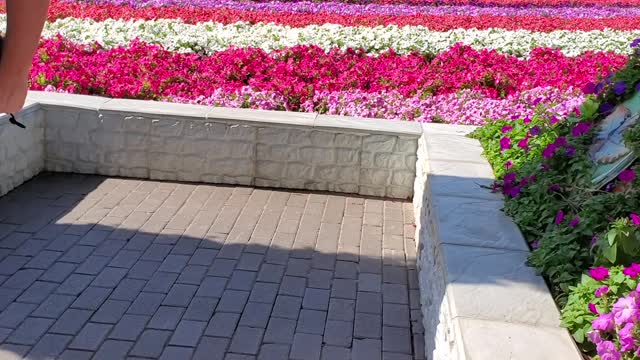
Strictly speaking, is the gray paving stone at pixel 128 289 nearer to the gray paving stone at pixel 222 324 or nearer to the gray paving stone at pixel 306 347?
the gray paving stone at pixel 222 324

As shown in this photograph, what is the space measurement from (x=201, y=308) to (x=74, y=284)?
2.28ft

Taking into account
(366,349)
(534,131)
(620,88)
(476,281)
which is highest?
(620,88)

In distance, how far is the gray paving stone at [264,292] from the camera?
3.74m

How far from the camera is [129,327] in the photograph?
3408 mm

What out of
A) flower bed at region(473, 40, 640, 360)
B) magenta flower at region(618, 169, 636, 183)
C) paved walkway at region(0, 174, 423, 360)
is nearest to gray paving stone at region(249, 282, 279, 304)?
paved walkway at region(0, 174, 423, 360)

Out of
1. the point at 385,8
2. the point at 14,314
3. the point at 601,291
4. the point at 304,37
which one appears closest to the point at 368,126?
the point at 14,314

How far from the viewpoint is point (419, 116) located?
5.72 m

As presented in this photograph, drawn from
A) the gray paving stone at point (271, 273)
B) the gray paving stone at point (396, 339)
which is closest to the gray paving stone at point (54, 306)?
the gray paving stone at point (271, 273)

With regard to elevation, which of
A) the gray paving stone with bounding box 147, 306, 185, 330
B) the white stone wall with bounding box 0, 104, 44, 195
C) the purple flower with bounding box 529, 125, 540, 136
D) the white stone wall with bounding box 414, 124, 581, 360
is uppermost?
the purple flower with bounding box 529, 125, 540, 136

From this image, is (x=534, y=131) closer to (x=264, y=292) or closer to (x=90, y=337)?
(x=264, y=292)

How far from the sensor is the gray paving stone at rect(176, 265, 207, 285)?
3.89 m

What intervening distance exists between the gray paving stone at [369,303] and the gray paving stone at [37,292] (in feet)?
5.04

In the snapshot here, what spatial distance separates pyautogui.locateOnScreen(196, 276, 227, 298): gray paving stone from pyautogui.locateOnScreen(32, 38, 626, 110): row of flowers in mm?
2190

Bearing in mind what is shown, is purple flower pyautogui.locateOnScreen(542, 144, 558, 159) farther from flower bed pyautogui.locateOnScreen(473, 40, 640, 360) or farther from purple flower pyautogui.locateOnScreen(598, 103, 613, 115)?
purple flower pyautogui.locateOnScreen(598, 103, 613, 115)
